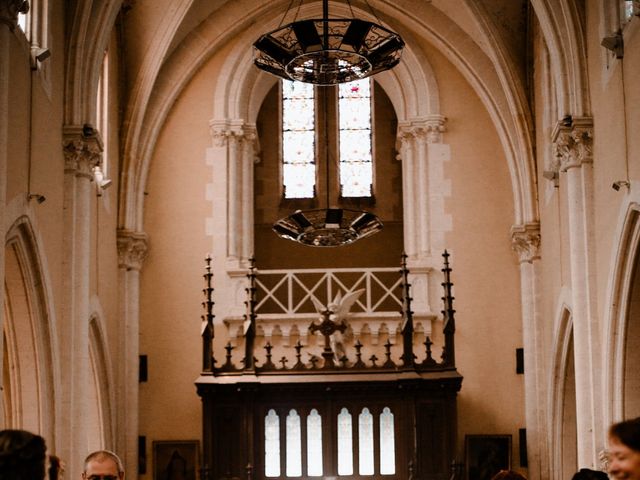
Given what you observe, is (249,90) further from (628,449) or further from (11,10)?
(628,449)

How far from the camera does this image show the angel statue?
19.1m

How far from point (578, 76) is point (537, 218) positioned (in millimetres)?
4200

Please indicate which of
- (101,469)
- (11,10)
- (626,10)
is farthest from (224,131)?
(101,469)

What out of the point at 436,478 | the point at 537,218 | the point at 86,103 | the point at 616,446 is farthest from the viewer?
the point at 537,218

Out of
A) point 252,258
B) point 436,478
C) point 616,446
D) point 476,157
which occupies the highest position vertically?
point 476,157

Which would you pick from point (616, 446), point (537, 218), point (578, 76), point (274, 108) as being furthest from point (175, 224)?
point (616, 446)

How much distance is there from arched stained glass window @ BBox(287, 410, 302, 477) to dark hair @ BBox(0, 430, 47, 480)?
14.9m

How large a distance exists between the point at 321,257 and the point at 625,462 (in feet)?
64.6

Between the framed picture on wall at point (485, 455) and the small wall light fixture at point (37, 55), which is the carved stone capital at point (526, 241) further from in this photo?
the small wall light fixture at point (37, 55)

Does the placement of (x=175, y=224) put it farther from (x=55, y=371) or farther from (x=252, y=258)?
(x=55, y=371)

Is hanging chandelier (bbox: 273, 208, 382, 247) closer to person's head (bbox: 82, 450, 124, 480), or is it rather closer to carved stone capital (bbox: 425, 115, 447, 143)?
carved stone capital (bbox: 425, 115, 447, 143)

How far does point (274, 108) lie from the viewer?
24.0 metres

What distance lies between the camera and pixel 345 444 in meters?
18.8

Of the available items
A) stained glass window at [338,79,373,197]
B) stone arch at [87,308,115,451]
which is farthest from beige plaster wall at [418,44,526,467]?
stone arch at [87,308,115,451]
